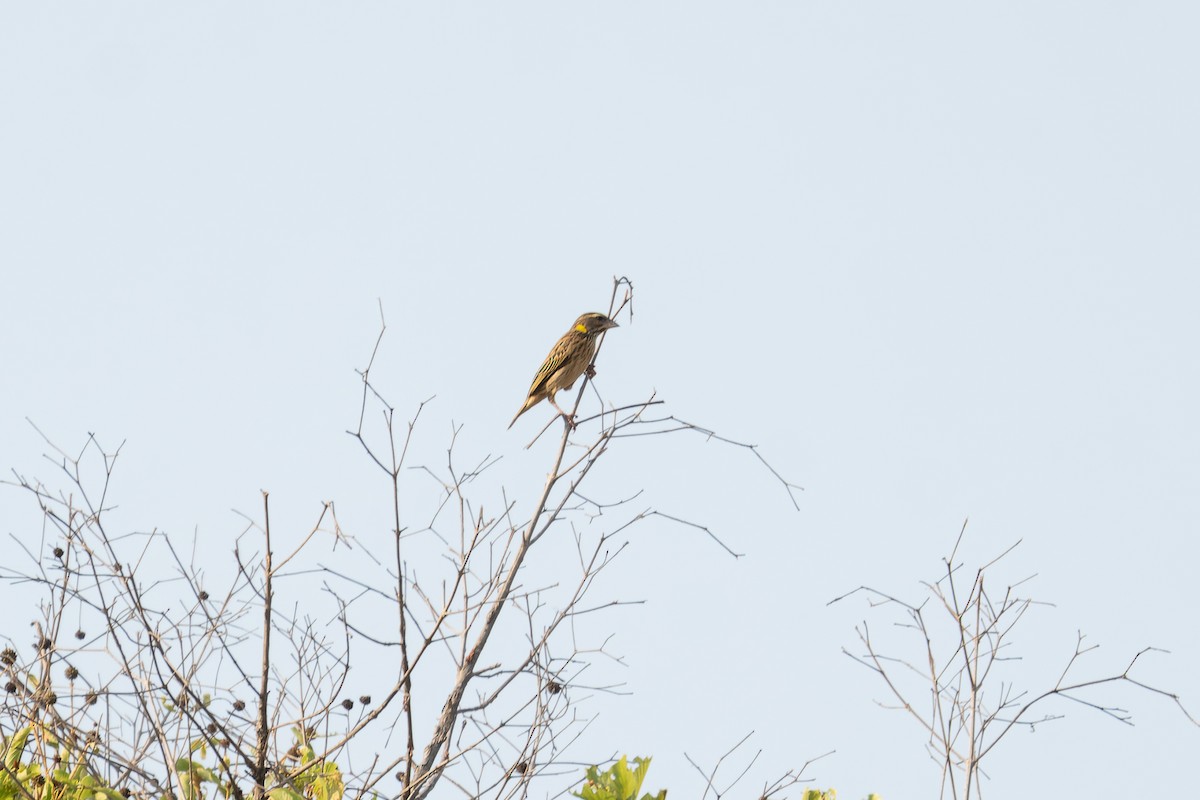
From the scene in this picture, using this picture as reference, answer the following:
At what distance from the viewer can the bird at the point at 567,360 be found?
343 inches

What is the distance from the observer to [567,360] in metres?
8.73

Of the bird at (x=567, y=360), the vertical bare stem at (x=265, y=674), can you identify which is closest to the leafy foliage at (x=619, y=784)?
the vertical bare stem at (x=265, y=674)

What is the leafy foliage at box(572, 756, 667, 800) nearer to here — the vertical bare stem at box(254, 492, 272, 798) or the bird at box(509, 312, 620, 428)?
the vertical bare stem at box(254, 492, 272, 798)

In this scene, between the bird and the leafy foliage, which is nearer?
the leafy foliage

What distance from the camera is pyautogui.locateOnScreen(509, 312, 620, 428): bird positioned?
8719 mm

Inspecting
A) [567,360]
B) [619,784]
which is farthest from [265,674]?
[567,360]

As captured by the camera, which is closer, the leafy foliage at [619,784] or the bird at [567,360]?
the leafy foliage at [619,784]

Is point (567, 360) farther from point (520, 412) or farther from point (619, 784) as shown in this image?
point (619, 784)

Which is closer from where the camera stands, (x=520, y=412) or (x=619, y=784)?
(x=619, y=784)

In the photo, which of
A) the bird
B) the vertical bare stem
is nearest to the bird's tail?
the bird

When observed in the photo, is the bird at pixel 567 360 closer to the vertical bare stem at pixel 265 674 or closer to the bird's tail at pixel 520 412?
the bird's tail at pixel 520 412

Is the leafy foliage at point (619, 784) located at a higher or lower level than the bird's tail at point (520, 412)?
lower

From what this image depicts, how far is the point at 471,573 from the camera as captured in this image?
16.1 feet

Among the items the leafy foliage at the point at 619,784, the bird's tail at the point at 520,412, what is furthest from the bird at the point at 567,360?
the leafy foliage at the point at 619,784
